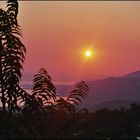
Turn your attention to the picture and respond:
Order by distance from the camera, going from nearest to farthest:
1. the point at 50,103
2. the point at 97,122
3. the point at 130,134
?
1. the point at 130,134
2. the point at 97,122
3. the point at 50,103

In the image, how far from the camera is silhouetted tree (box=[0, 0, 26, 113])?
17344 mm

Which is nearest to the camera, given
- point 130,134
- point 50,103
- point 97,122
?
point 130,134

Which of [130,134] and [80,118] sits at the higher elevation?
[80,118]

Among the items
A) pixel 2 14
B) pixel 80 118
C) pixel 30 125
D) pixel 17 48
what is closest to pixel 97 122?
pixel 80 118

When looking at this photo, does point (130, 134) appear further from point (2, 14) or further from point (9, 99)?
point (2, 14)

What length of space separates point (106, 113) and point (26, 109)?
7.82ft

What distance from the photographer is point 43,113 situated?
17.5 meters

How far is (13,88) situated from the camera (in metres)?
17.4

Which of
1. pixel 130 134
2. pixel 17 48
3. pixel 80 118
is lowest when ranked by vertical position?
pixel 130 134

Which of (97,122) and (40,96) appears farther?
(40,96)

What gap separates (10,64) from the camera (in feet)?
56.7

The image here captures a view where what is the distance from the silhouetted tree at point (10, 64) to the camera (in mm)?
17344

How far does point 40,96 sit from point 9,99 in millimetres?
1142

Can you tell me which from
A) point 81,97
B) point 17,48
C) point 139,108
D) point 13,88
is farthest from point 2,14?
point 139,108
